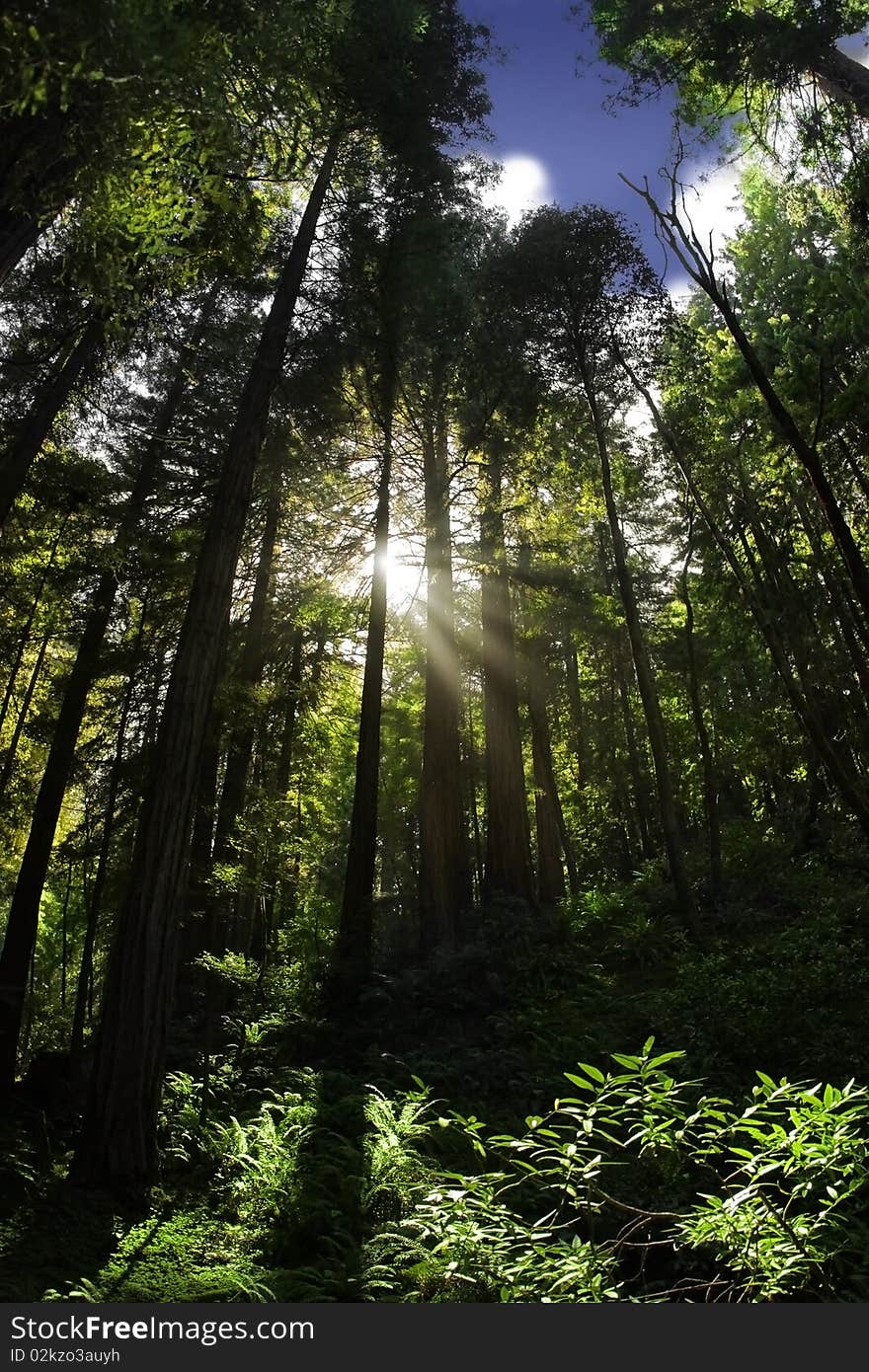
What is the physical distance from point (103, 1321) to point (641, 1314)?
223 cm

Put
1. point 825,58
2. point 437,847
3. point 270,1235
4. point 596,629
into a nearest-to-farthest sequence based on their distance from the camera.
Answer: point 270,1235, point 825,58, point 437,847, point 596,629

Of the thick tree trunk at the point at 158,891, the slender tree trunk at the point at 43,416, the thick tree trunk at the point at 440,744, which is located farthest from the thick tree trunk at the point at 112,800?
the thick tree trunk at the point at 158,891

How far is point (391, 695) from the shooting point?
22.5 metres

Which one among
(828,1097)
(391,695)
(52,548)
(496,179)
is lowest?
(828,1097)

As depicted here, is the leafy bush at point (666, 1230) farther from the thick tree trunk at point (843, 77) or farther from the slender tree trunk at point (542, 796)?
the slender tree trunk at point (542, 796)

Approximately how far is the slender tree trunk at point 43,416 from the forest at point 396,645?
7 centimetres

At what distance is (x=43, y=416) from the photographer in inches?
358

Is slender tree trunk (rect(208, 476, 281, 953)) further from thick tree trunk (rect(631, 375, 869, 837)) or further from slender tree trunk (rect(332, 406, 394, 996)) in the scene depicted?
thick tree trunk (rect(631, 375, 869, 837))

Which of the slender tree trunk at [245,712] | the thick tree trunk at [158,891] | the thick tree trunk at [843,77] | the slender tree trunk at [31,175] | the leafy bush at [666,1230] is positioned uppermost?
the thick tree trunk at [843,77]

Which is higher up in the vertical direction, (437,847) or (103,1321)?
(437,847)

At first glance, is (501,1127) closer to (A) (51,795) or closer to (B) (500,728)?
(A) (51,795)

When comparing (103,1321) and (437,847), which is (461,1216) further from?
(437,847)

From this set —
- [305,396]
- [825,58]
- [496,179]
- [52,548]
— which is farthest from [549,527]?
[52,548]

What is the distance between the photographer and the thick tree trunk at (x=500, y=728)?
14141mm
